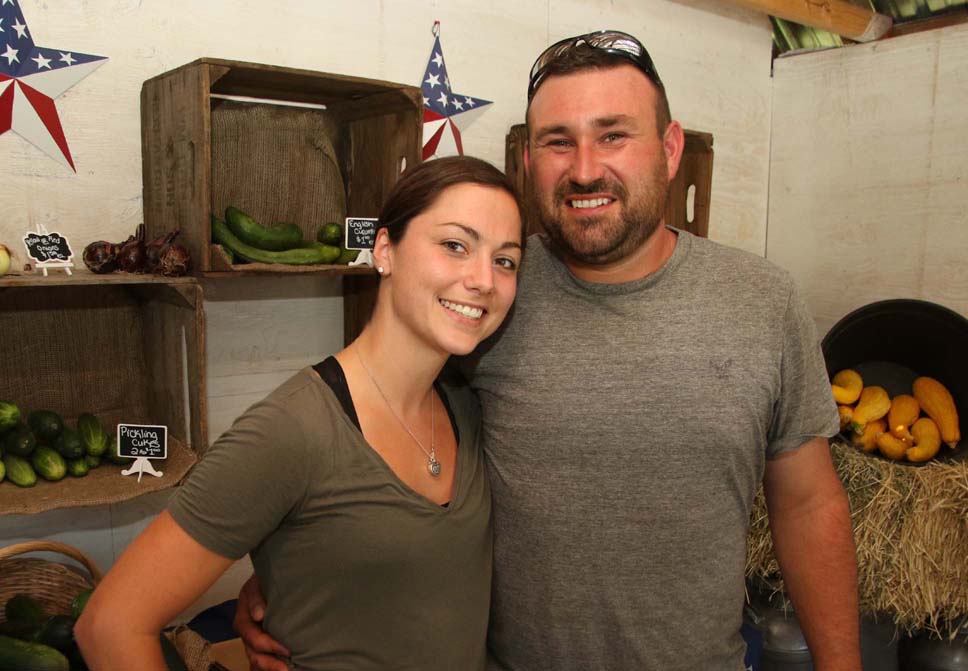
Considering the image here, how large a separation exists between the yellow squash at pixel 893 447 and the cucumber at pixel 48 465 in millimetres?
2531

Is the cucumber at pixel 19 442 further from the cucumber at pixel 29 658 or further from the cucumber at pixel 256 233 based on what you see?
the cucumber at pixel 256 233

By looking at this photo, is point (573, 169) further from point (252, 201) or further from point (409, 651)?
point (252, 201)

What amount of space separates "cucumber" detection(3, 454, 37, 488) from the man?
1.01 meters

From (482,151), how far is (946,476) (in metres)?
1.83

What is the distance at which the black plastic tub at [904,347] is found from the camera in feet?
9.07

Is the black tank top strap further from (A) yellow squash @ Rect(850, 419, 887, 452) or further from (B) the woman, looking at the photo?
(A) yellow squash @ Rect(850, 419, 887, 452)

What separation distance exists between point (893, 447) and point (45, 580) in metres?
2.61

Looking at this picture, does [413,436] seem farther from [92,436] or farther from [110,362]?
[110,362]

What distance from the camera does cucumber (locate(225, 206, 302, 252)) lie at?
2016 millimetres

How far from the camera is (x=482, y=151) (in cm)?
276

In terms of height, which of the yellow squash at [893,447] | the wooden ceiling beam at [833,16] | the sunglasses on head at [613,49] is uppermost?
the wooden ceiling beam at [833,16]

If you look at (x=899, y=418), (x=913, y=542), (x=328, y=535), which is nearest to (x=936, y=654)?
(x=913, y=542)

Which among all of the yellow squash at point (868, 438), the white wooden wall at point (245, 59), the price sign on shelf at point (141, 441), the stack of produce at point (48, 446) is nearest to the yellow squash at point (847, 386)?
the yellow squash at point (868, 438)

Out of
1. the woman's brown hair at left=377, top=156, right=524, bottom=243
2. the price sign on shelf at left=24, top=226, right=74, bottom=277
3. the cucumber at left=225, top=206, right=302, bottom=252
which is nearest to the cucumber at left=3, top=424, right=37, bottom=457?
the price sign on shelf at left=24, top=226, right=74, bottom=277
